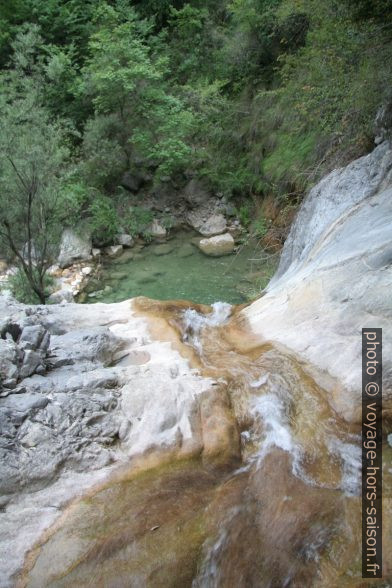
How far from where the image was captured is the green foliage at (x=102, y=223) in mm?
15070

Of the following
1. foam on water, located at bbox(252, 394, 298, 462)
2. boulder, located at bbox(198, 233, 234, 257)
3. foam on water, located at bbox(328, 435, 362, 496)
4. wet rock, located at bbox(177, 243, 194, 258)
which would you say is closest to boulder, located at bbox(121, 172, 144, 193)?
wet rock, located at bbox(177, 243, 194, 258)

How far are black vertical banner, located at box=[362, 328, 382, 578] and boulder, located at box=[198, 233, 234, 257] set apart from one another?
29.9 feet

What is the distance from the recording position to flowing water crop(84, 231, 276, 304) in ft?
39.1

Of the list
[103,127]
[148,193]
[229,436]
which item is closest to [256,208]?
[148,193]

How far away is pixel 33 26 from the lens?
56.6 ft

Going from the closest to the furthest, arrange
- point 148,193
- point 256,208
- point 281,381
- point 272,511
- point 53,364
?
point 272,511, point 281,381, point 53,364, point 256,208, point 148,193

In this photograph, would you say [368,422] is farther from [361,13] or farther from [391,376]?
[361,13]

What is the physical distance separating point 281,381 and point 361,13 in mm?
6183

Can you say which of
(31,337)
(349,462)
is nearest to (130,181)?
(31,337)

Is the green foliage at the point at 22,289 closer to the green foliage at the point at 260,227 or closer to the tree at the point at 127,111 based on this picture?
the tree at the point at 127,111

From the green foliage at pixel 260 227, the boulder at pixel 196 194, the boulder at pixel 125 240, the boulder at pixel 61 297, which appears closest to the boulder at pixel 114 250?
the boulder at pixel 125 240

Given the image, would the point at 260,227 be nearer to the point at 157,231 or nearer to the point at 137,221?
the point at 157,231

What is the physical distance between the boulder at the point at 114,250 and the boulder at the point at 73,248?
57cm

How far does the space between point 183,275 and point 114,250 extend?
2961 mm
